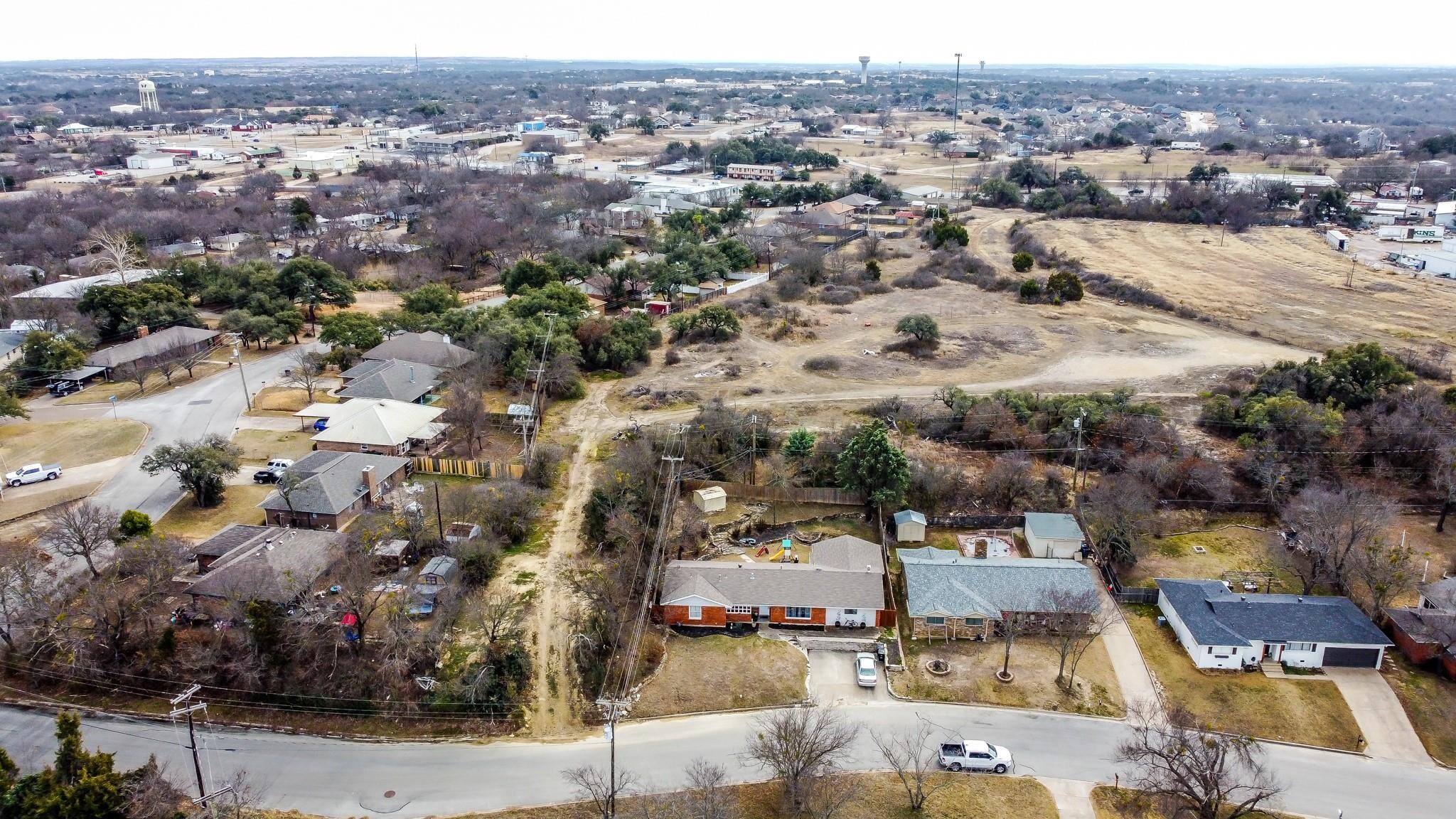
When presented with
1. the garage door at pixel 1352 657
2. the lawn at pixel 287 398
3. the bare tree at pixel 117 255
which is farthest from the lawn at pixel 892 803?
the bare tree at pixel 117 255

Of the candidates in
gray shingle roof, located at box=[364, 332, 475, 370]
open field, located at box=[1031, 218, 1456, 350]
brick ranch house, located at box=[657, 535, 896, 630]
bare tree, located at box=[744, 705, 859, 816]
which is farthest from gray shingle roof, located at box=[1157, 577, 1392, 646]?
gray shingle roof, located at box=[364, 332, 475, 370]

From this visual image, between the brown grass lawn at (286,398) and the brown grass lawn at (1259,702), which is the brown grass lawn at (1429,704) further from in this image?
the brown grass lawn at (286,398)

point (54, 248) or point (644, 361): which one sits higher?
point (54, 248)

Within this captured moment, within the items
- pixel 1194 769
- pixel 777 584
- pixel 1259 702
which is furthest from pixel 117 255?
pixel 1259 702

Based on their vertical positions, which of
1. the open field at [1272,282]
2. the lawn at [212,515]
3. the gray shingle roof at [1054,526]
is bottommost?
the lawn at [212,515]

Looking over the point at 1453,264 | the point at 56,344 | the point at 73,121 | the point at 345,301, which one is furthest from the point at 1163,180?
the point at 73,121

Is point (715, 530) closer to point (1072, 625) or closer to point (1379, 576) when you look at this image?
point (1072, 625)

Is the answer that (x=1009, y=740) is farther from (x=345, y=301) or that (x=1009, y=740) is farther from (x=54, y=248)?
(x=54, y=248)

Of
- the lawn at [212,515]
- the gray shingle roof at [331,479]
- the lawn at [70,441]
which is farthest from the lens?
the lawn at [70,441]
